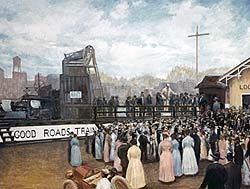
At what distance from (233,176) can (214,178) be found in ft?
0.76

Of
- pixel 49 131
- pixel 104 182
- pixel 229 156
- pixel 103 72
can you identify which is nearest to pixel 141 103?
pixel 103 72

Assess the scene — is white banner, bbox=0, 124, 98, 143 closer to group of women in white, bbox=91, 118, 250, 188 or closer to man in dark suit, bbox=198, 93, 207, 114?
group of women in white, bbox=91, 118, 250, 188

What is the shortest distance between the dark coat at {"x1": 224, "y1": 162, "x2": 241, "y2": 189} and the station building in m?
0.61

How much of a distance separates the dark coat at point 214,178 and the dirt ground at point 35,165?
1086 millimetres

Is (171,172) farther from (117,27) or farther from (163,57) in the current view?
(117,27)

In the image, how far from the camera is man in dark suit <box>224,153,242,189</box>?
14.8ft

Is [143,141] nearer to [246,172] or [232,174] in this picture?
[232,174]

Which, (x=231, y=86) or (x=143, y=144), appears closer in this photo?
(x=143, y=144)

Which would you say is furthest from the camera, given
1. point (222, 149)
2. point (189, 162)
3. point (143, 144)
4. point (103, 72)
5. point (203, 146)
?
point (222, 149)

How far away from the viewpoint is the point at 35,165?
12.5 feet

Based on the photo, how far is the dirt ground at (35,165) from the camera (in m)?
3.71

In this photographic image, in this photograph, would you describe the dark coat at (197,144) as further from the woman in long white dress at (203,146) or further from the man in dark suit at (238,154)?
the man in dark suit at (238,154)

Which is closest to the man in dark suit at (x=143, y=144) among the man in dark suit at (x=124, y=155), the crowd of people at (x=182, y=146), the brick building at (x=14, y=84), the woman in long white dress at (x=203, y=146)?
the crowd of people at (x=182, y=146)

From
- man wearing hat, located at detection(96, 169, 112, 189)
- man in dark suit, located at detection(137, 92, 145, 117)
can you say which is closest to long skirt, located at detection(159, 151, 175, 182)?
man in dark suit, located at detection(137, 92, 145, 117)
